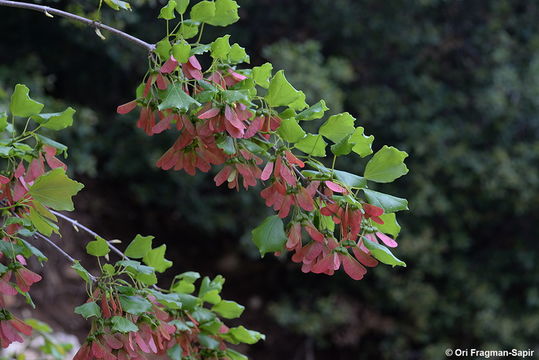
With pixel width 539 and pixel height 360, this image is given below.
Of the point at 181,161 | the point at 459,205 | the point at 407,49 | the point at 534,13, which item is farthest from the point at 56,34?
the point at 181,161

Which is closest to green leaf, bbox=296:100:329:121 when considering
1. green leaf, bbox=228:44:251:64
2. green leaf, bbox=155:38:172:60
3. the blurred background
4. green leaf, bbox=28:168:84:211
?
green leaf, bbox=228:44:251:64

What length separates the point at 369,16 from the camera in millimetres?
4168

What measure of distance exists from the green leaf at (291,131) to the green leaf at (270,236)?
0.13 m

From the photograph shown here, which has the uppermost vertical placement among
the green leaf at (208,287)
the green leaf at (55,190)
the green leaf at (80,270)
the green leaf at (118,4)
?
the green leaf at (118,4)

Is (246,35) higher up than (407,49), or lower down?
lower down

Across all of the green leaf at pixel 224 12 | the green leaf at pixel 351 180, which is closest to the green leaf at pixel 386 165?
the green leaf at pixel 351 180

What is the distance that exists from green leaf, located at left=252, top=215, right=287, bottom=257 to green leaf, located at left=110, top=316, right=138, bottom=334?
0.24 metres

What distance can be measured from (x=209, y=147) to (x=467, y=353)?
355cm

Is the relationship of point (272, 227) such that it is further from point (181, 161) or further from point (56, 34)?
point (56, 34)

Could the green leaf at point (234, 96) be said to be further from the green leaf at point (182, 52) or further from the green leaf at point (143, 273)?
the green leaf at point (143, 273)

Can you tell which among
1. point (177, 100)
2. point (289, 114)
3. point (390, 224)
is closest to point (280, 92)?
point (289, 114)

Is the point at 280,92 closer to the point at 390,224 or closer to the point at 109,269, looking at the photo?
the point at 390,224

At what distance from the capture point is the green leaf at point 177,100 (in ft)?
3.56

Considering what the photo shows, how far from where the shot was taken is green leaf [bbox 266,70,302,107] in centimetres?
112
